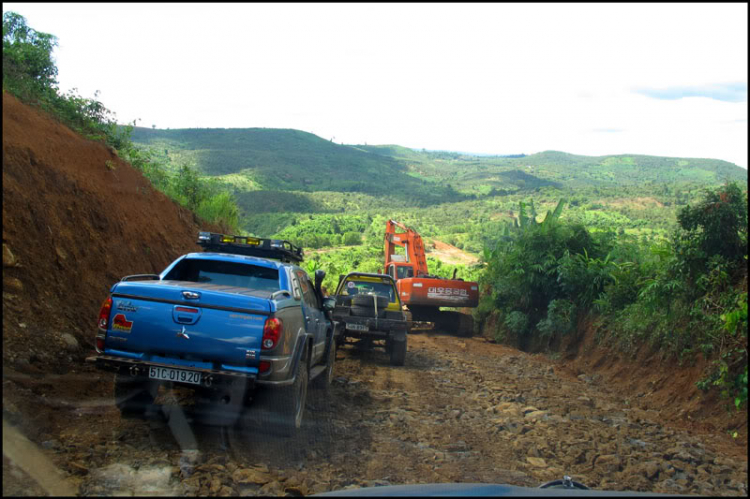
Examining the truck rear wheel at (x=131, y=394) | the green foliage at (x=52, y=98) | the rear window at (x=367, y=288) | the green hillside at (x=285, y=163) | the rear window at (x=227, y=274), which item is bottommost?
the truck rear wheel at (x=131, y=394)

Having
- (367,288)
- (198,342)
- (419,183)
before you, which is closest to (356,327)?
(367,288)

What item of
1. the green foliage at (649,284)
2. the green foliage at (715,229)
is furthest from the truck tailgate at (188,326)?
the green foliage at (715,229)

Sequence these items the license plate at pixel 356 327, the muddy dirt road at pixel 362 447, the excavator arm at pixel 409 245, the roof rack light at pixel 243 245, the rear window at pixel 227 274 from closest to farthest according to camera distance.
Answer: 1. the muddy dirt road at pixel 362 447
2. the rear window at pixel 227 274
3. the roof rack light at pixel 243 245
4. the license plate at pixel 356 327
5. the excavator arm at pixel 409 245

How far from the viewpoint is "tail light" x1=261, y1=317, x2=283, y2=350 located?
20.0ft

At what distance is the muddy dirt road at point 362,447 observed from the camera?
541cm

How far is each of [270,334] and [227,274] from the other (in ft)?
6.77

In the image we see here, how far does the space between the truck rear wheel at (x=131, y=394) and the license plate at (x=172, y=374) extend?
13.5 inches

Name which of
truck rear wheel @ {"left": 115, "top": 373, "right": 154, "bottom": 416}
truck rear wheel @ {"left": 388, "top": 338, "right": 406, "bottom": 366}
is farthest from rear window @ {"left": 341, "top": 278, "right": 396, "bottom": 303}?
truck rear wheel @ {"left": 115, "top": 373, "right": 154, "bottom": 416}

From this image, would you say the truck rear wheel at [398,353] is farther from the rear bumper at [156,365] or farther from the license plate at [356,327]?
the rear bumper at [156,365]

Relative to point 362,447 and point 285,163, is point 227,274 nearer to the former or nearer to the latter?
point 362,447

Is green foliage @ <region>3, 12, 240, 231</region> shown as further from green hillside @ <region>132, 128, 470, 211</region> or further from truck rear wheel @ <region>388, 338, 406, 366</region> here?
green hillside @ <region>132, 128, 470, 211</region>

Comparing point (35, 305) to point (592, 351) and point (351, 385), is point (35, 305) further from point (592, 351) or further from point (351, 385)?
point (592, 351)

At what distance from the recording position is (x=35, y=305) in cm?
830

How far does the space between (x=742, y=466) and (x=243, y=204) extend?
222 feet
